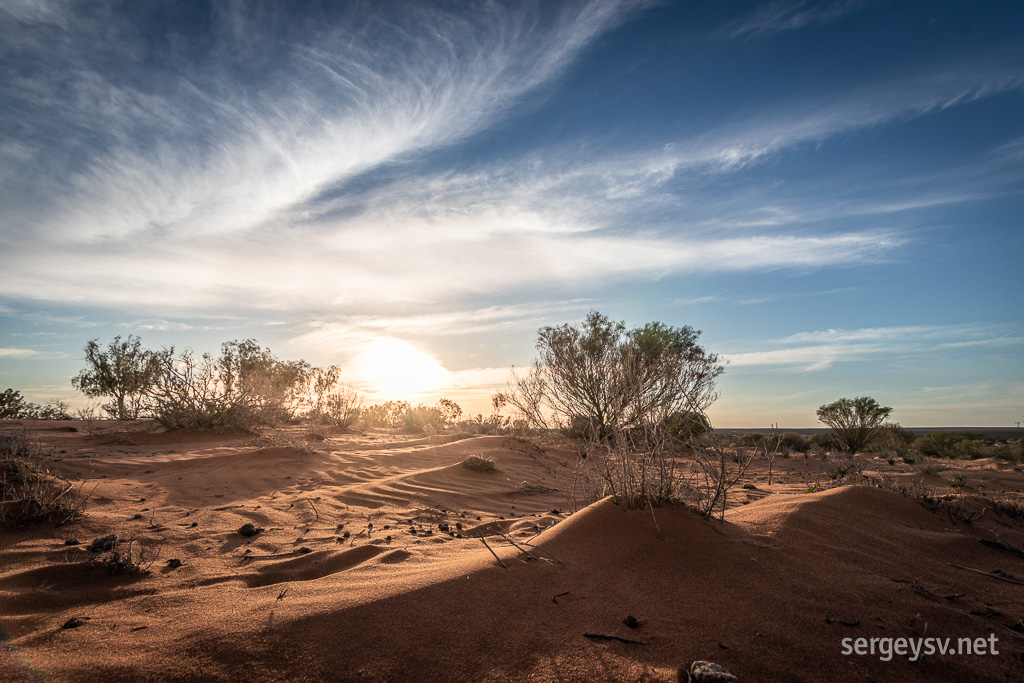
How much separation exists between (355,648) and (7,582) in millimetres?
2387

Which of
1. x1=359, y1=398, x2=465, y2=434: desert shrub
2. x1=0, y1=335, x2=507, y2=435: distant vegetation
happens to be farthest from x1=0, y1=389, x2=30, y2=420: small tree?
x1=359, y1=398, x2=465, y2=434: desert shrub

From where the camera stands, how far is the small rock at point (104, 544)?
323 centimetres

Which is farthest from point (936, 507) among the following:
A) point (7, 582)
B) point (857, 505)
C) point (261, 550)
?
point (7, 582)

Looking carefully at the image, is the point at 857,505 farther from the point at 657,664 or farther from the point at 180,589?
the point at 180,589

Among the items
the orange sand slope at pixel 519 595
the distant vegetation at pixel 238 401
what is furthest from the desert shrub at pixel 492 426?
the orange sand slope at pixel 519 595

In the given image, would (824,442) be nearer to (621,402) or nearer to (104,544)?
(621,402)

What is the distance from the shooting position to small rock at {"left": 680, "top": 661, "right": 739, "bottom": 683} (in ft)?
5.73

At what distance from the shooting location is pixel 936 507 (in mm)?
4031

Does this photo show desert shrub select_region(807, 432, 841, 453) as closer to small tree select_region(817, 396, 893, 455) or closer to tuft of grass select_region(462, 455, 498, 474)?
small tree select_region(817, 396, 893, 455)

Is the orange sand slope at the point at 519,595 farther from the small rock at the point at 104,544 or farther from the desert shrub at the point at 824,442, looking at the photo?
the desert shrub at the point at 824,442

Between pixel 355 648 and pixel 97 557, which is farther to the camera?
pixel 97 557

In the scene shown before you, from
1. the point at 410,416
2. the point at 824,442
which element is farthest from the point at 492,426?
the point at 824,442

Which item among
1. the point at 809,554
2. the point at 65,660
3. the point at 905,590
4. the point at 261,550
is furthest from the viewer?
the point at 261,550

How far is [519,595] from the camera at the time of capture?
96.6 inches
